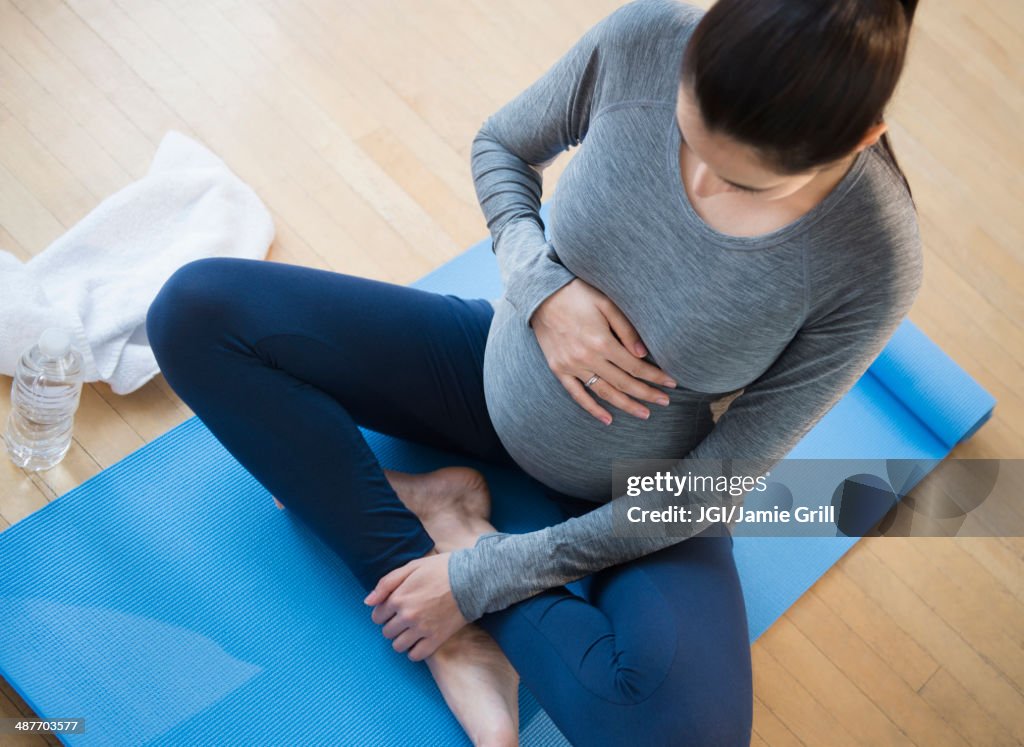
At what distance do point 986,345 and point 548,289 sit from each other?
1350 mm

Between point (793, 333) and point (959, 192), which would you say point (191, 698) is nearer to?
point (793, 333)

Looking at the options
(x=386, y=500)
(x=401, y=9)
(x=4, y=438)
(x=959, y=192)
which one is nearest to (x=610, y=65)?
(x=386, y=500)

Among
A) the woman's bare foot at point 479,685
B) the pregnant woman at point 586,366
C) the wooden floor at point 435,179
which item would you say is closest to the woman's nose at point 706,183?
the pregnant woman at point 586,366

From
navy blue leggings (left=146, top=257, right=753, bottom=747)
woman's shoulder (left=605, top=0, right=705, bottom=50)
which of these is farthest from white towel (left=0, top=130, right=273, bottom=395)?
woman's shoulder (left=605, top=0, right=705, bottom=50)

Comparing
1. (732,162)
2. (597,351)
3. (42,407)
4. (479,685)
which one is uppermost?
(732,162)

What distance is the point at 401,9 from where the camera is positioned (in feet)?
7.75

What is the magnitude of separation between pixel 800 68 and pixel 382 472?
32.4 inches

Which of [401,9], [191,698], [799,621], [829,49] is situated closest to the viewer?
[829,49]

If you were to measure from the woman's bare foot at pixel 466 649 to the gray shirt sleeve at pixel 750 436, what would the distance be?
9 centimetres

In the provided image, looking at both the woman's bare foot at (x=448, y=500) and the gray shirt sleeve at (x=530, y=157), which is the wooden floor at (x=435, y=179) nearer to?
the woman's bare foot at (x=448, y=500)

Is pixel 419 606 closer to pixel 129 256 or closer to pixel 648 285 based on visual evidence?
pixel 648 285

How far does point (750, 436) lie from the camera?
1.19 metres

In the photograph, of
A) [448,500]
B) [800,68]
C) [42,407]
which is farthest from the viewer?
[42,407]

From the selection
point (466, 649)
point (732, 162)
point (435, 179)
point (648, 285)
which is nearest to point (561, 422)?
point (648, 285)
